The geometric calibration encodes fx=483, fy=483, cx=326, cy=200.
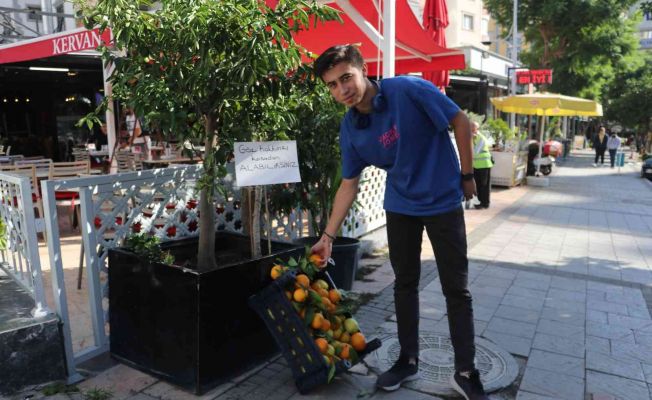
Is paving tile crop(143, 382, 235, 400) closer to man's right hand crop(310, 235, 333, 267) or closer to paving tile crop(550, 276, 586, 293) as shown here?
man's right hand crop(310, 235, 333, 267)

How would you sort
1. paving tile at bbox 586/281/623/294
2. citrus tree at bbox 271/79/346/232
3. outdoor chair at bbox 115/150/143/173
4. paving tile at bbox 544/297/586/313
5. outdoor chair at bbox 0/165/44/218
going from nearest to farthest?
citrus tree at bbox 271/79/346/232, paving tile at bbox 544/297/586/313, paving tile at bbox 586/281/623/294, outdoor chair at bbox 0/165/44/218, outdoor chair at bbox 115/150/143/173

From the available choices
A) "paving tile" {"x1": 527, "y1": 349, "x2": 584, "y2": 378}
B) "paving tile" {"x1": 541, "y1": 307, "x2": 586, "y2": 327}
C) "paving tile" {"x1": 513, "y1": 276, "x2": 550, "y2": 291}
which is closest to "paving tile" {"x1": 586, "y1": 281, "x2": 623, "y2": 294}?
"paving tile" {"x1": 513, "y1": 276, "x2": 550, "y2": 291}

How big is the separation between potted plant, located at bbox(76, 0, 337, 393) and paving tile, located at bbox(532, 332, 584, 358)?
6.28 feet

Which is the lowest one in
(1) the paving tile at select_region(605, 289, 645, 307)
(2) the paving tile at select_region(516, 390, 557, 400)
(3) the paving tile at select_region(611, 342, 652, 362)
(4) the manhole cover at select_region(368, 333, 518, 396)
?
(1) the paving tile at select_region(605, 289, 645, 307)

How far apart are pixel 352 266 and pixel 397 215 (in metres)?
1.56

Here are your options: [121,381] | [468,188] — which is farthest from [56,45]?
[468,188]

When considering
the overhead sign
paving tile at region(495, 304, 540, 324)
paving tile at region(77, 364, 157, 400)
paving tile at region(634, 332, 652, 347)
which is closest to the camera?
paving tile at region(77, 364, 157, 400)

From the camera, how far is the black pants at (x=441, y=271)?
8.16ft

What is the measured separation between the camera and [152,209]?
3457 mm

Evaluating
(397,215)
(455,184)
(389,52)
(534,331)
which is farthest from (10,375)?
(389,52)

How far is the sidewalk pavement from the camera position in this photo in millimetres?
2783

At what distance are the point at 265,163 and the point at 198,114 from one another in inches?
19.5

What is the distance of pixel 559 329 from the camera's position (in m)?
3.65

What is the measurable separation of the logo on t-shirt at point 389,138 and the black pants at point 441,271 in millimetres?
402
